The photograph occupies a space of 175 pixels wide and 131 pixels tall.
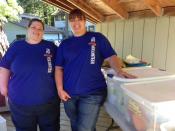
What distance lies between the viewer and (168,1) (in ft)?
12.0

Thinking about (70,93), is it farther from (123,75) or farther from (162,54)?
(162,54)

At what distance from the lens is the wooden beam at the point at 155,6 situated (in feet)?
12.1

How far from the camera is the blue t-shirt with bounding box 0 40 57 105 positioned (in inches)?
110

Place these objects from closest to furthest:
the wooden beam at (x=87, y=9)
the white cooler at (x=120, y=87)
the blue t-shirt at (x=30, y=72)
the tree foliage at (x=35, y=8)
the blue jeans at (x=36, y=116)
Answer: the white cooler at (x=120, y=87) < the blue t-shirt at (x=30, y=72) < the blue jeans at (x=36, y=116) < the wooden beam at (x=87, y=9) < the tree foliage at (x=35, y=8)

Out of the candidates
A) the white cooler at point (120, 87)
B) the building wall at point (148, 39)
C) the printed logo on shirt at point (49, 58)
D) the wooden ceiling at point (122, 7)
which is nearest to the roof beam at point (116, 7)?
the wooden ceiling at point (122, 7)

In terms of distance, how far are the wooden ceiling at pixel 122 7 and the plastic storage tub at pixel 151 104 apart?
4.77ft

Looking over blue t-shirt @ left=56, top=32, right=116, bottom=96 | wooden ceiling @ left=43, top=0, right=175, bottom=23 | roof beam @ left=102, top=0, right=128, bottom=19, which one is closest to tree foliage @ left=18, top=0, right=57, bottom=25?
wooden ceiling @ left=43, top=0, right=175, bottom=23

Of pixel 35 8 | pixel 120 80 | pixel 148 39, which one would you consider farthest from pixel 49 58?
pixel 35 8

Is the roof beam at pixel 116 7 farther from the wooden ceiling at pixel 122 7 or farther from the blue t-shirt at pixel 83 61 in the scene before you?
the blue t-shirt at pixel 83 61

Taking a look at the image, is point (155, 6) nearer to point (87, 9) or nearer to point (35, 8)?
point (87, 9)

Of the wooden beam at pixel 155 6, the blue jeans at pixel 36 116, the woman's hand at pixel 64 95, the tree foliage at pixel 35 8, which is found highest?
the tree foliage at pixel 35 8

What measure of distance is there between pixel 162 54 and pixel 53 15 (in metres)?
36.5

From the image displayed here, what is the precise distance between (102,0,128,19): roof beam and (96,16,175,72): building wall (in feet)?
0.47

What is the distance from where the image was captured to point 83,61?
8.71 ft
